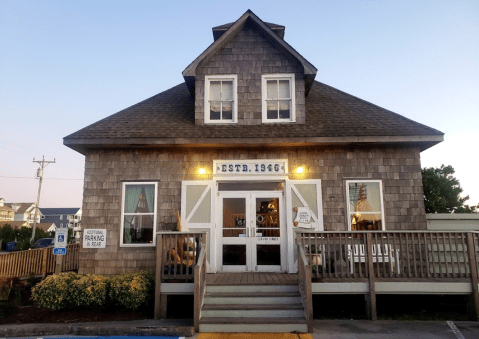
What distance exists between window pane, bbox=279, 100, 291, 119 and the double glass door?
7.23 ft

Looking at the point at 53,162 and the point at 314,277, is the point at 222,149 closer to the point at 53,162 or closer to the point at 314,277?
the point at 314,277

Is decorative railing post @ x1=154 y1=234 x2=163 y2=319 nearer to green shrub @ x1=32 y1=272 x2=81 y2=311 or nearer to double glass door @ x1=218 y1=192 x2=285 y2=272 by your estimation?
green shrub @ x1=32 y1=272 x2=81 y2=311

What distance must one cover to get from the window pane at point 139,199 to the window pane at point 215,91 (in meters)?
2.97

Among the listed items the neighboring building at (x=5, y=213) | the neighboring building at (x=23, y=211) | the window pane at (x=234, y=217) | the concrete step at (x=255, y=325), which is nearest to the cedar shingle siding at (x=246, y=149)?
the window pane at (x=234, y=217)

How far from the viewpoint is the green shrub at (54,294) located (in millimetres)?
7090

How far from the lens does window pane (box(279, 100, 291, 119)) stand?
31.6ft

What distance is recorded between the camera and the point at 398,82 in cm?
1647

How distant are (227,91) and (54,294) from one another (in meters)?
6.41

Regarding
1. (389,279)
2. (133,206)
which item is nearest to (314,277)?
(389,279)

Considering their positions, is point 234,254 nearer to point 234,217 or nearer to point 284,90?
point 234,217

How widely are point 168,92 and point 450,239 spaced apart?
8.90m

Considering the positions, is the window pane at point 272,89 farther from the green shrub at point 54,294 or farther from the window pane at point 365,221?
the green shrub at point 54,294

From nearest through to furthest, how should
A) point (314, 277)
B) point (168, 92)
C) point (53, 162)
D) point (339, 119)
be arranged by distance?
point (314, 277)
point (339, 119)
point (168, 92)
point (53, 162)

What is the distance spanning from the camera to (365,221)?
28.9ft
